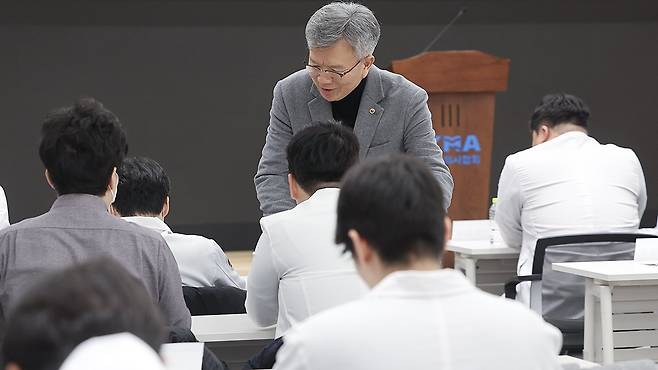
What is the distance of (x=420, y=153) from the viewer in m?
3.43

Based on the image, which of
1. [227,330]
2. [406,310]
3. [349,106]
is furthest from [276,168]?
[406,310]

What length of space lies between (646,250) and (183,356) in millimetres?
2404

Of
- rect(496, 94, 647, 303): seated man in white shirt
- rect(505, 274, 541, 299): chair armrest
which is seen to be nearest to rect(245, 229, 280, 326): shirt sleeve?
rect(505, 274, 541, 299): chair armrest

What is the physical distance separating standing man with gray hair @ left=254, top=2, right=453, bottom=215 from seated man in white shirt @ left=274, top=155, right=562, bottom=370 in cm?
167

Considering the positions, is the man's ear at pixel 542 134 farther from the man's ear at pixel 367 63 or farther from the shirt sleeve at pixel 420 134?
the man's ear at pixel 367 63

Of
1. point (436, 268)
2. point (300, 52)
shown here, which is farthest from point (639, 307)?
point (300, 52)

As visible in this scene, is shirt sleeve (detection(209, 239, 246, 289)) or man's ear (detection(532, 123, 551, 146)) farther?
man's ear (detection(532, 123, 551, 146))

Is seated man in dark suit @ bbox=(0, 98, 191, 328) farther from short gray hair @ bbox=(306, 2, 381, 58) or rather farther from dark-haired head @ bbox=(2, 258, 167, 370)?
dark-haired head @ bbox=(2, 258, 167, 370)

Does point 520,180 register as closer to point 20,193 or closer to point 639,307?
point 639,307

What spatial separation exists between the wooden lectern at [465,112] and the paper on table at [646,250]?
120 inches

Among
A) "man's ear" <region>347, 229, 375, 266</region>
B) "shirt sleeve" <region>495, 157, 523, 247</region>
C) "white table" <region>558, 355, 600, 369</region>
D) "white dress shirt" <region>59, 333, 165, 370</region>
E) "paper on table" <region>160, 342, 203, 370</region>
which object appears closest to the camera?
"white dress shirt" <region>59, 333, 165, 370</region>

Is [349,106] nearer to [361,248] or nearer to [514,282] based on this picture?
[514,282]

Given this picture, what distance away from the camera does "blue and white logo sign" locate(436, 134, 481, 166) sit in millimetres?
7160

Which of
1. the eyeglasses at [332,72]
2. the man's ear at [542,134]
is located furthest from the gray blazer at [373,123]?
the man's ear at [542,134]
